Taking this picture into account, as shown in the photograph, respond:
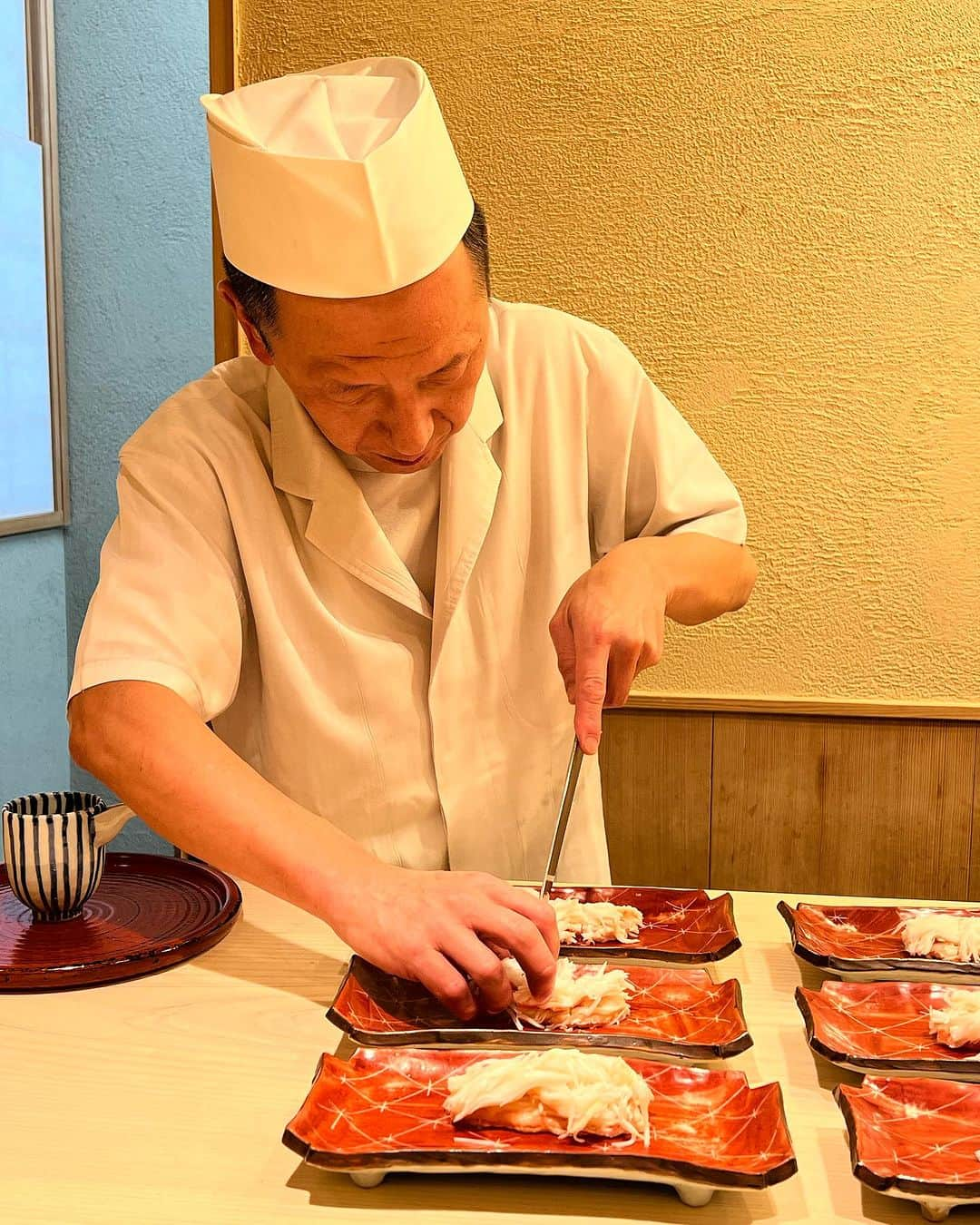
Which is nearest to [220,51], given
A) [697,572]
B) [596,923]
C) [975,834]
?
[697,572]

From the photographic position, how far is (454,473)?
168 centimetres

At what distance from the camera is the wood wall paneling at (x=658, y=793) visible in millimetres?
2541

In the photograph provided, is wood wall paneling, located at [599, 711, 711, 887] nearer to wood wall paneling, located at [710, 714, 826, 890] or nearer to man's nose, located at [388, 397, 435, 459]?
wood wall paneling, located at [710, 714, 826, 890]

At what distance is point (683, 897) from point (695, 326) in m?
1.40

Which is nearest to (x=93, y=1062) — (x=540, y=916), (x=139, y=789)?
(x=139, y=789)

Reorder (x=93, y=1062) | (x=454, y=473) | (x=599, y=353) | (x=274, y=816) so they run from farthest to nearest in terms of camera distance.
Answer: (x=599, y=353)
(x=454, y=473)
(x=274, y=816)
(x=93, y=1062)

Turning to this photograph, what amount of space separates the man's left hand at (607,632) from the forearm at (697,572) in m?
0.03

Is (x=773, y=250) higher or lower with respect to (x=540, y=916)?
higher

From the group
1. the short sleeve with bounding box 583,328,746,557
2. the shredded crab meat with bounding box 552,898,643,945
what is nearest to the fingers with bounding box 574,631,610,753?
the shredded crab meat with bounding box 552,898,643,945

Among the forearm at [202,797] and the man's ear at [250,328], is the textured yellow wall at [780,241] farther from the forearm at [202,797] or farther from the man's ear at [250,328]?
the forearm at [202,797]

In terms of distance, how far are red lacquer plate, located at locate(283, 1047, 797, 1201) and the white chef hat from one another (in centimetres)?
82

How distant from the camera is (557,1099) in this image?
35.7 inches

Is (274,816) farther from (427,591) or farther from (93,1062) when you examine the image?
(427,591)

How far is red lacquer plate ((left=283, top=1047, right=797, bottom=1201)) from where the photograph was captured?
84 centimetres
